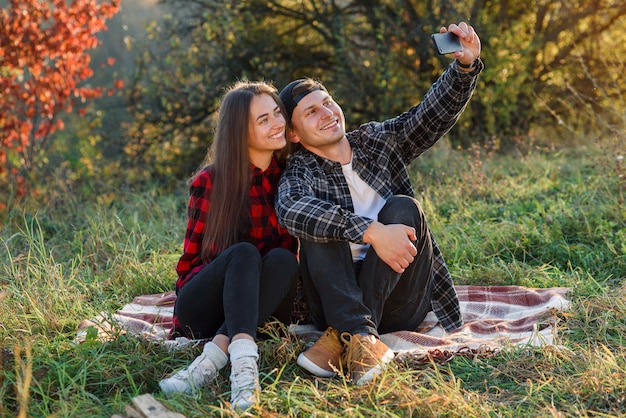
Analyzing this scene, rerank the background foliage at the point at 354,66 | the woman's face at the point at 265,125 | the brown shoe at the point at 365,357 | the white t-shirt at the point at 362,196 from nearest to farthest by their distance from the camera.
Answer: the brown shoe at the point at 365,357, the woman's face at the point at 265,125, the white t-shirt at the point at 362,196, the background foliage at the point at 354,66

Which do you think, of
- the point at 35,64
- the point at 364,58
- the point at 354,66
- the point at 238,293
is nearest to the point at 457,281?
the point at 238,293

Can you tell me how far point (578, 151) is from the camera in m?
6.76

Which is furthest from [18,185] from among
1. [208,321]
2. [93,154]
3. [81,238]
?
[208,321]

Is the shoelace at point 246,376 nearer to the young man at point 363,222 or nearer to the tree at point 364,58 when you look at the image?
the young man at point 363,222

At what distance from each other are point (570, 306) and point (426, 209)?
1.87 meters

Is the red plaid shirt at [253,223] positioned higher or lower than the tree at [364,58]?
lower

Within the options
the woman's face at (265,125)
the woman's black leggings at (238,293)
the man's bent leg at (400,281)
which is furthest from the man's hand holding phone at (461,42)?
the woman's black leggings at (238,293)

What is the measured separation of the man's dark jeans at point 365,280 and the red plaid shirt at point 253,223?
202 mm

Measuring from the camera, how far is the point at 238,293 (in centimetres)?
274

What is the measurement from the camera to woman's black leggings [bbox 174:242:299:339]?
8.94 ft

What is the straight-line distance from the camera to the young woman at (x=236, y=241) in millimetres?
2746

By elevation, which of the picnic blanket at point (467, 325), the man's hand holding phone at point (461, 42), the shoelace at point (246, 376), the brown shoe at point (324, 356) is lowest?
the picnic blanket at point (467, 325)

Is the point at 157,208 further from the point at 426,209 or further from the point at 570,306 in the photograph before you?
the point at 570,306

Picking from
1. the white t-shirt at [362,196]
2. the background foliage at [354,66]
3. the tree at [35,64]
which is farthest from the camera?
the background foliage at [354,66]
